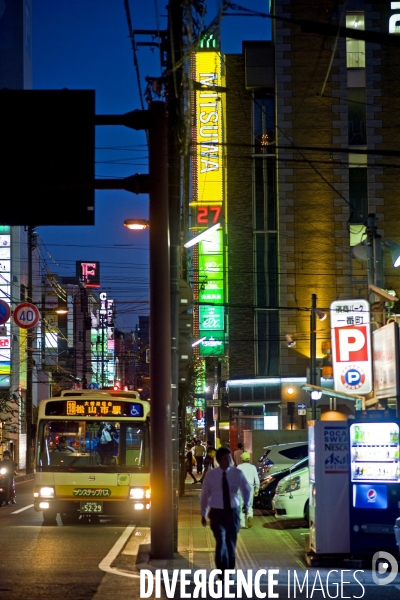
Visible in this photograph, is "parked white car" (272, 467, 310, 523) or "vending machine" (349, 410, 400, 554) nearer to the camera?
"vending machine" (349, 410, 400, 554)

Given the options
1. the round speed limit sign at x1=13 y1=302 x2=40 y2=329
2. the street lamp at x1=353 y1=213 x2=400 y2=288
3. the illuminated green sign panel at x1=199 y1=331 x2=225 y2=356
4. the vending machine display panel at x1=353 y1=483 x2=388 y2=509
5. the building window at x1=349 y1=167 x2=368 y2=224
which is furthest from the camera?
the building window at x1=349 y1=167 x2=368 y2=224

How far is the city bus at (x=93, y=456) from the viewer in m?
21.8

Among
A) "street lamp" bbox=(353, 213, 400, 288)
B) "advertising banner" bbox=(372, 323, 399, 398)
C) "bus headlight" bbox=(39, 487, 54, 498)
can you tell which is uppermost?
"street lamp" bbox=(353, 213, 400, 288)

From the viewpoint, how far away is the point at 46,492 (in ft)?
71.5

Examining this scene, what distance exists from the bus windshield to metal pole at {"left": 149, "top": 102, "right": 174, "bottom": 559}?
6354 millimetres

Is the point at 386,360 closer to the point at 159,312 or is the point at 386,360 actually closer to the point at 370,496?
the point at 370,496

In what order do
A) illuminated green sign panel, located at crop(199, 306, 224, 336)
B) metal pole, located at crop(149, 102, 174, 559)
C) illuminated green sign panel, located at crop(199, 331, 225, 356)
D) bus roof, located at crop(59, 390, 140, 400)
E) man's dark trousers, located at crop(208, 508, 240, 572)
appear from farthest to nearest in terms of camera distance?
illuminated green sign panel, located at crop(199, 331, 225, 356), illuminated green sign panel, located at crop(199, 306, 224, 336), bus roof, located at crop(59, 390, 140, 400), metal pole, located at crop(149, 102, 174, 559), man's dark trousers, located at crop(208, 508, 240, 572)

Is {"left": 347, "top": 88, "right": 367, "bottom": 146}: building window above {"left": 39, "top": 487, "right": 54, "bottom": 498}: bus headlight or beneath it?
above

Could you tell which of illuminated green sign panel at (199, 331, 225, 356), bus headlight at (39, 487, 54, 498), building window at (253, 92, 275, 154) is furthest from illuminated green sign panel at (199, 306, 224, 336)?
bus headlight at (39, 487, 54, 498)

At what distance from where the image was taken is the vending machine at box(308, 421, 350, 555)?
14906 mm

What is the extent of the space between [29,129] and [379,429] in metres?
7.03

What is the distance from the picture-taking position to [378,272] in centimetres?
2316

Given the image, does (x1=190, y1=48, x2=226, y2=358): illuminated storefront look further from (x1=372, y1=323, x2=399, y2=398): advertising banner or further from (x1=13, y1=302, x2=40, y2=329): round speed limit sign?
(x1=372, y1=323, x2=399, y2=398): advertising banner

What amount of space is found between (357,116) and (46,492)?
3083cm
